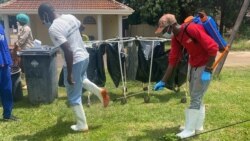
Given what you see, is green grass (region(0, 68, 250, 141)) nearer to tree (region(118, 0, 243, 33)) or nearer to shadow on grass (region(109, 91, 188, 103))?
shadow on grass (region(109, 91, 188, 103))

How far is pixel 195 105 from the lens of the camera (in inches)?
183

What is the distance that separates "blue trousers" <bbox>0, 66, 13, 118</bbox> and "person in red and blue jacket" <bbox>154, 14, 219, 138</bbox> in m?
2.45

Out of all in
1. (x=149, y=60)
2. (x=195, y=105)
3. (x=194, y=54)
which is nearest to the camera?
(x=194, y=54)

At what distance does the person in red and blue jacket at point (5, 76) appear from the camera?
5441mm

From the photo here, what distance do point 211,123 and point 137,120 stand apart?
1.17 m

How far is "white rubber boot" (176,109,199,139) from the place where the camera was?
4703 mm

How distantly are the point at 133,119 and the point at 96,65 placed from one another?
1.61 metres

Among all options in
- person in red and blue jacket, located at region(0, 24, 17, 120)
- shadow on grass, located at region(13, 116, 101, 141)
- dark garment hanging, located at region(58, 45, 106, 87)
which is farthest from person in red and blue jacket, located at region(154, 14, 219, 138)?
person in red and blue jacket, located at region(0, 24, 17, 120)

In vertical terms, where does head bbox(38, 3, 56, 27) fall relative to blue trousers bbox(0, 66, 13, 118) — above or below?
above

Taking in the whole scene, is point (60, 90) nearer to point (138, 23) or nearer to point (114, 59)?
point (114, 59)

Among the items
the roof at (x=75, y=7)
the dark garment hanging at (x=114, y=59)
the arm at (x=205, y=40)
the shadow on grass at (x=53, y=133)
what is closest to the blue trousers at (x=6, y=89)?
the shadow on grass at (x=53, y=133)

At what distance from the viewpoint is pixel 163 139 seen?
15.3 ft

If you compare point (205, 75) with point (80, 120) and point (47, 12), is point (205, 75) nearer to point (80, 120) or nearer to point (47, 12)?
point (80, 120)

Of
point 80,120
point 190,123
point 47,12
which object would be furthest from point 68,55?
point 190,123
